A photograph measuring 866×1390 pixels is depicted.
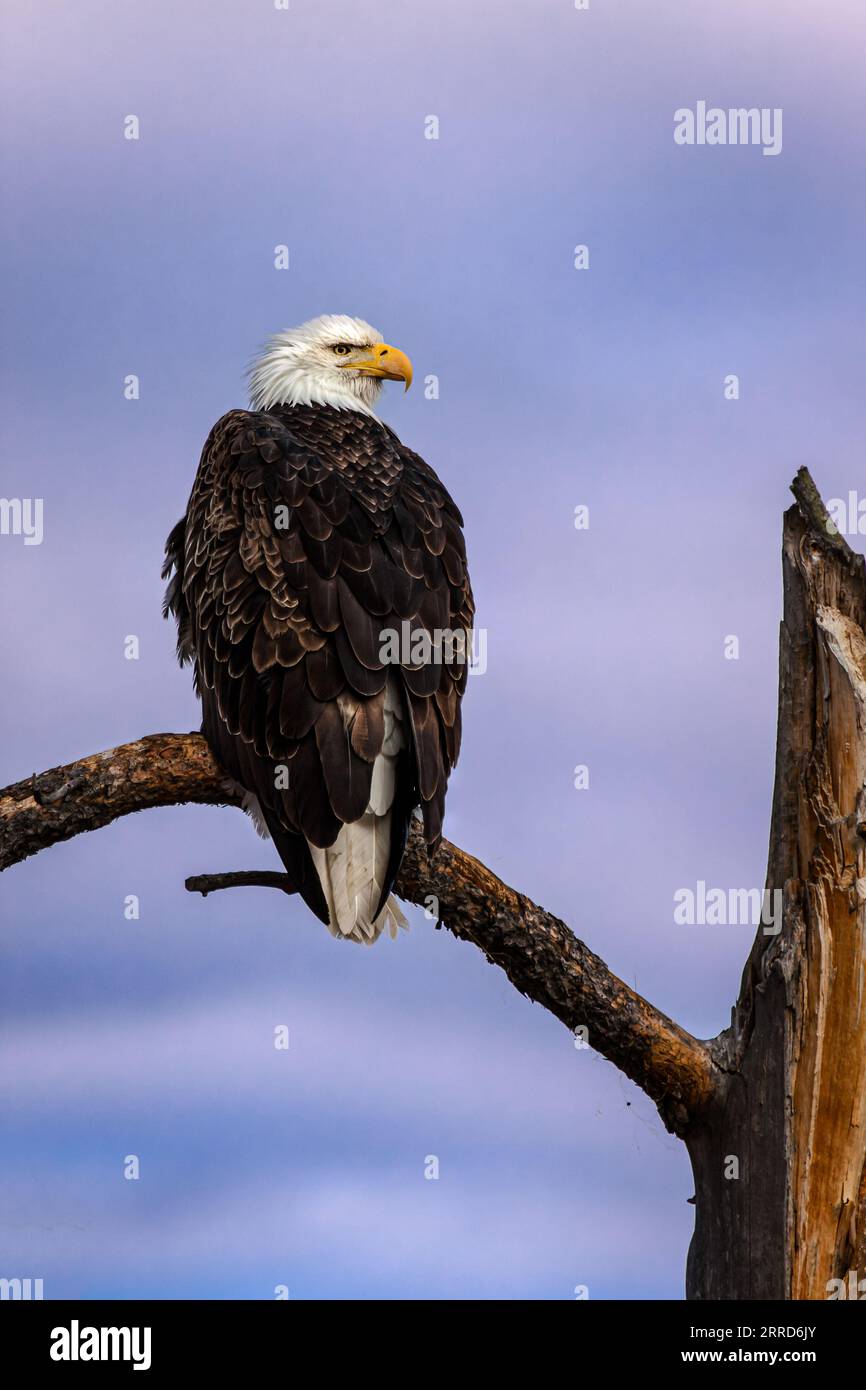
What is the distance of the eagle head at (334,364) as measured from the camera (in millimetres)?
9781

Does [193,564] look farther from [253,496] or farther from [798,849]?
[798,849]

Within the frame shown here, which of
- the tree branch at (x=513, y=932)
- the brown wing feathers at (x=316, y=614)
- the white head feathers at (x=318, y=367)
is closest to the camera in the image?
the brown wing feathers at (x=316, y=614)

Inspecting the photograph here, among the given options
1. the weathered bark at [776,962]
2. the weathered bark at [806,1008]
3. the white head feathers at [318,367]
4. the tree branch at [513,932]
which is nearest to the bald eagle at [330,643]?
the tree branch at [513,932]

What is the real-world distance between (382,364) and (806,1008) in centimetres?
503

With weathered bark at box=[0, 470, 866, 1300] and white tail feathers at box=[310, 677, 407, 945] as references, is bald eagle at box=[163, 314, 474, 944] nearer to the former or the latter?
white tail feathers at box=[310, 677, 407, 945]

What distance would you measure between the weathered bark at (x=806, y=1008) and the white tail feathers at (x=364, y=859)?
2.30 m

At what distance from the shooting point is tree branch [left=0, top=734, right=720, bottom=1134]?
25.4 feet

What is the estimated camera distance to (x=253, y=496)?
7.80 metres

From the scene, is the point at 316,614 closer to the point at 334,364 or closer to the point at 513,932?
the point at 513,932

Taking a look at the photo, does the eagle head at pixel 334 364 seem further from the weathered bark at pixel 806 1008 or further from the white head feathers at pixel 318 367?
the weathered bark at pixel 806 1008

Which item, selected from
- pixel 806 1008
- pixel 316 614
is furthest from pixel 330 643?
pixel 806 1008

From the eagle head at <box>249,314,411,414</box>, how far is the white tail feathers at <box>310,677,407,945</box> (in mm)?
3377
